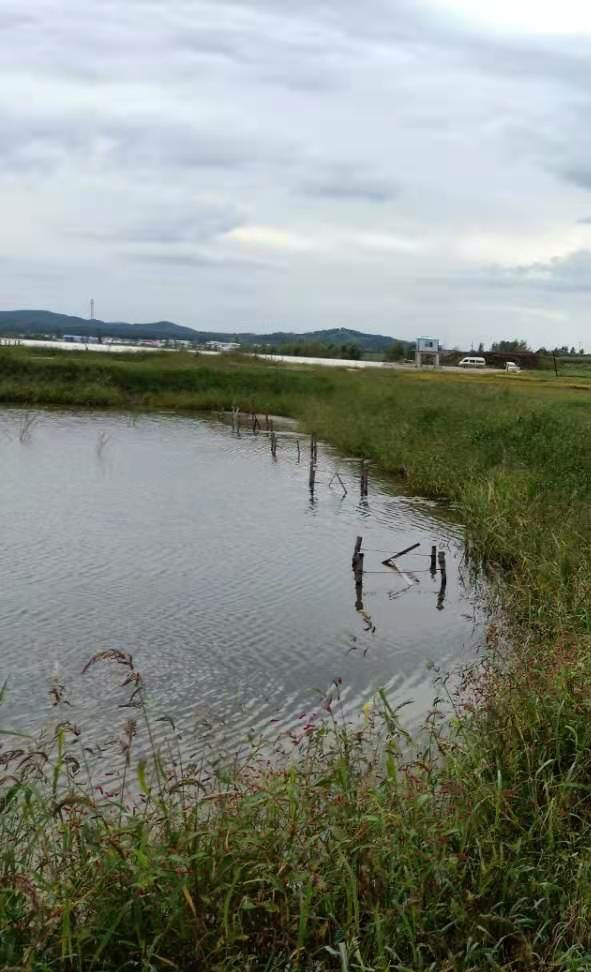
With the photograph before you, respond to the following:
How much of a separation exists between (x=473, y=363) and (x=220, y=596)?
7745 cm

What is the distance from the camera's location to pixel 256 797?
5309 millimetres

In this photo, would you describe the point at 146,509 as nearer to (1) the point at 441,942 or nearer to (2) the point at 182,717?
(2) the point at 182,717

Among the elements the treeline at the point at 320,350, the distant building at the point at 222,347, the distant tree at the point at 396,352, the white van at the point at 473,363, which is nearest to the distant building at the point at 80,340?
the distant building at the point at 222,347

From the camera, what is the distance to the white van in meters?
86.4

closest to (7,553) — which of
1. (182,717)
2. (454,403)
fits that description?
(182,717)

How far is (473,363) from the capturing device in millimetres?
87750

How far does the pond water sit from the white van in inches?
2489

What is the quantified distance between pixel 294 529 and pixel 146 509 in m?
3.70

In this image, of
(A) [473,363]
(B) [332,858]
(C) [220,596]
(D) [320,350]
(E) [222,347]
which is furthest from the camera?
(D) [320,350]

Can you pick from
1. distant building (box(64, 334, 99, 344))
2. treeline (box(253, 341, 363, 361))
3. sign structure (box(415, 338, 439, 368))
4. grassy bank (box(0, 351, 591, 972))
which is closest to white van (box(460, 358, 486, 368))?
sign structure (box(415, 338, 439, 368))

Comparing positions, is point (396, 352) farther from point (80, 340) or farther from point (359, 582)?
point (359, 582)

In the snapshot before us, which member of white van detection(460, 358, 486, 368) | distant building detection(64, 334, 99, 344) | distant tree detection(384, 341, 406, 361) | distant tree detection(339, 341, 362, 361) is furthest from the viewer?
distant building detection(64, 334, 99, 344)

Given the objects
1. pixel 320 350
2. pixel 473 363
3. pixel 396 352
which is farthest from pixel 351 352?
pixel 473 363

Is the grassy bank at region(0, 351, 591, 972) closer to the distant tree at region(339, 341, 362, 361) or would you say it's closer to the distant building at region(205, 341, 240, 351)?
the distant building at region(205, 341, 240, 351)
